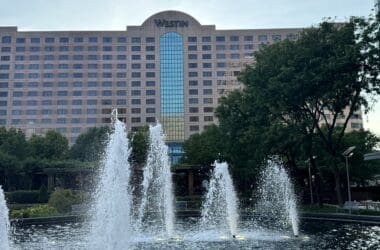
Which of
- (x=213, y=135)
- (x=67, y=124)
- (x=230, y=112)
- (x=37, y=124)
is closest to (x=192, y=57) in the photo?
(x=67, y=124)

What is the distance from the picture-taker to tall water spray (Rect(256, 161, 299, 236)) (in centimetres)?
2055

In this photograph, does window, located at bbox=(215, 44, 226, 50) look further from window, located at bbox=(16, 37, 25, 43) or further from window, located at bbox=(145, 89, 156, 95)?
window, located at bbox=(16, 37, 25, 43)

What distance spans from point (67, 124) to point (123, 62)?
19.0m

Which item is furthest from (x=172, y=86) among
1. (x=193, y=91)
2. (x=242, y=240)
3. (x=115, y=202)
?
(x=115, y=202)

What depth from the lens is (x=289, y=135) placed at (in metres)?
29.1

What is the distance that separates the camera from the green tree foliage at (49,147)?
2397 inches

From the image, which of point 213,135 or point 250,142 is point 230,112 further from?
point 213,135

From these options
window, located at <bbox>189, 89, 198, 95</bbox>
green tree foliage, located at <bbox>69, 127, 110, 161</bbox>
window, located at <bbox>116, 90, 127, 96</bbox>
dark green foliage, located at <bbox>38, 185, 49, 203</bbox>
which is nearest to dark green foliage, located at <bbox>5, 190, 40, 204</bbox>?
dark green foliage, located at <bbox>38, 185, 49, 203</bbox>

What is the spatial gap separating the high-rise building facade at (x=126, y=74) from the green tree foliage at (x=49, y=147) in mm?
30517

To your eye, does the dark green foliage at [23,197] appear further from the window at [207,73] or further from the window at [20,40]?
the window at [20,40]

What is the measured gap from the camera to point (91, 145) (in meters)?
64.4

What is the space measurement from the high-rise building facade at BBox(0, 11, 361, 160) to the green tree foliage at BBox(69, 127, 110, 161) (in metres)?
29.7

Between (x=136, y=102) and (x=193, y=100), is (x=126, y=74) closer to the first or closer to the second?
(x=136, y=102)

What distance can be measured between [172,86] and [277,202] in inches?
2580
